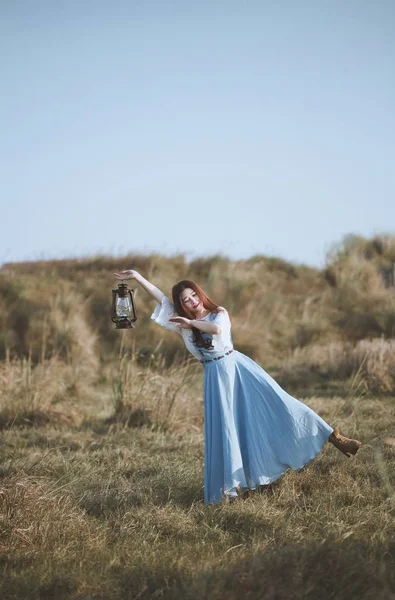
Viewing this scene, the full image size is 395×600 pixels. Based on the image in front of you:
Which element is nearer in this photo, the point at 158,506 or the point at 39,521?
the point at 39,521

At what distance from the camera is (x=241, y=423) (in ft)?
16.9

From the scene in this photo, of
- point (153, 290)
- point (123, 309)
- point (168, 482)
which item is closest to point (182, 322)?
point (123, 309)

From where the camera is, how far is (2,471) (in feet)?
19.1

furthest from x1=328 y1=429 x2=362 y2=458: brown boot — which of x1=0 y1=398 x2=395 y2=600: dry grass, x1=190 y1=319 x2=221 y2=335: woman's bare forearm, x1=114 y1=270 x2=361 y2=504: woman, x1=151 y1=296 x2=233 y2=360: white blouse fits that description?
x1=190 y1=319 x2=221 y2=335: woman's bare forearm

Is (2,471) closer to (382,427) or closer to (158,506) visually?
(158,506)

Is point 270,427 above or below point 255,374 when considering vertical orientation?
below

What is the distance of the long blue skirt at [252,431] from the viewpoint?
5.03m

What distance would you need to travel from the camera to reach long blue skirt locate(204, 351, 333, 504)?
5031 mm

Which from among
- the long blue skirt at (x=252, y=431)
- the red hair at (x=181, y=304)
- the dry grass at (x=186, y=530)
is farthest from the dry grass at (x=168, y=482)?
the red hair at (x=181, y=304)

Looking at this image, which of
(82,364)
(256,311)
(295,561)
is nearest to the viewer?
(295,561)

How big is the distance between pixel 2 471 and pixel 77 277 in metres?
Answer: 11.9

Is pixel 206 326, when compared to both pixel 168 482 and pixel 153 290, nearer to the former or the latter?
pixel 153 290

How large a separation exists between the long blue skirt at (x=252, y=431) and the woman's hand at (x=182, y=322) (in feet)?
1.11

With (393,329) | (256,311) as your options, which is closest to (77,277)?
(256,311)
